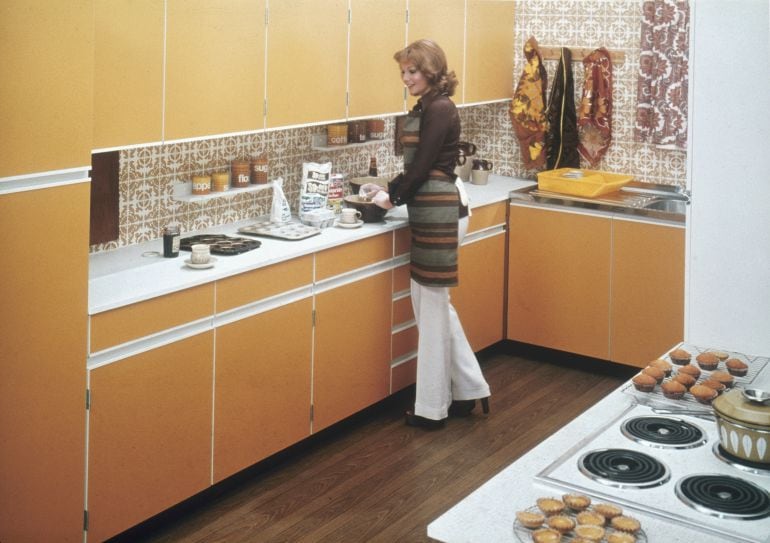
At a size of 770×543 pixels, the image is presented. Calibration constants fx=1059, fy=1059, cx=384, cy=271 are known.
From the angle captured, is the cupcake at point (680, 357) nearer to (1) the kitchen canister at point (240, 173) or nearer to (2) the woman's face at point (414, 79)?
(2) the woman's face at point (414, 79)

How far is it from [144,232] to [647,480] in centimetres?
257

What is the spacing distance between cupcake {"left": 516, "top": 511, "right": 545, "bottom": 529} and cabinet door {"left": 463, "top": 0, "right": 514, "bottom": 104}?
379 cm

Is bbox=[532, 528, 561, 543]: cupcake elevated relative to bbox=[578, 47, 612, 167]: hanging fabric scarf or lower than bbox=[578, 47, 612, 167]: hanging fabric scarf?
lower

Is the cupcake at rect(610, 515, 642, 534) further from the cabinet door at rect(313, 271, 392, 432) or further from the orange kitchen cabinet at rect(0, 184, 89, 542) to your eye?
the cabinet door at rect(313, 271, 392, 432)

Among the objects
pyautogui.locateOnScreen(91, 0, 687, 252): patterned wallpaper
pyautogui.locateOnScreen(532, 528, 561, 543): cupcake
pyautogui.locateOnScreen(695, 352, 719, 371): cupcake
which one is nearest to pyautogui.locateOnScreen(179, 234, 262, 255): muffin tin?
pyautogui.locateOnScreen(91, 0, 687, 252): patterned wallpaper

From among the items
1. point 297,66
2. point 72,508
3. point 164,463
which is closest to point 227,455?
point 164,463

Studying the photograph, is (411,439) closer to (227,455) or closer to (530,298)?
(227,455)

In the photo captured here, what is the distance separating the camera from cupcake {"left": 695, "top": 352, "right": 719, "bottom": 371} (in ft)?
9.71

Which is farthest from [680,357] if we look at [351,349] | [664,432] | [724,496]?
[351,349]

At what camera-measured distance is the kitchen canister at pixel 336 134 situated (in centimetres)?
503

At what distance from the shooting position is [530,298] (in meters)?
5.73

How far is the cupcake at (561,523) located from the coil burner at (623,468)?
232 millimetres

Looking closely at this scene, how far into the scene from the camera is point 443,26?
5.32m

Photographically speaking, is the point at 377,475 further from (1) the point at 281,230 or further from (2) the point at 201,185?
(2) the point at 201,185
